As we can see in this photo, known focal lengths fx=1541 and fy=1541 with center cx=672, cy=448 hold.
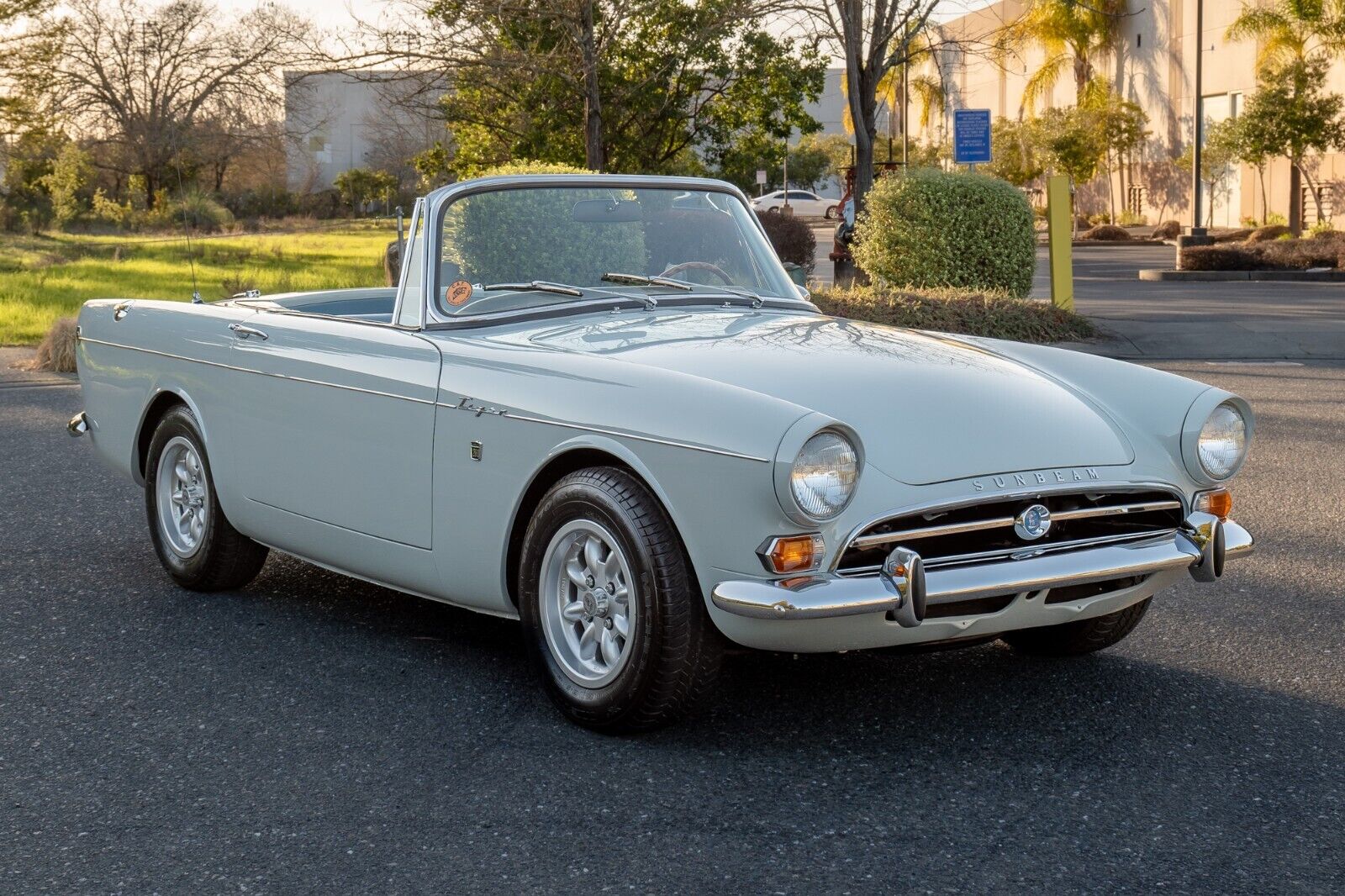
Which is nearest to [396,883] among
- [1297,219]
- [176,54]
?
[1297,219]

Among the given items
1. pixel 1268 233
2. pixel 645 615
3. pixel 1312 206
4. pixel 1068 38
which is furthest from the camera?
pixel 1068 38

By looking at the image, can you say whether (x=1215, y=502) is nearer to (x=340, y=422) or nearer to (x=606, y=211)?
(x=606, y=211)

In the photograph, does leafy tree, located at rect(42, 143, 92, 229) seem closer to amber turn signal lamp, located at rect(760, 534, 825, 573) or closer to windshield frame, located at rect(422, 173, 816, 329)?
windshield frame, located at rect(422, 173, 816, 329)

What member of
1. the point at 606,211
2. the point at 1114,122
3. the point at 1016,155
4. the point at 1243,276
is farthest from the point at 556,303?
the point at 1016,155

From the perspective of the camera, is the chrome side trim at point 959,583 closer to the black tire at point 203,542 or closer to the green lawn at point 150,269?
the black tire at point 203,542

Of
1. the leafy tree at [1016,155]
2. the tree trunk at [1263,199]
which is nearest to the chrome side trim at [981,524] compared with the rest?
the tree trunk at [1263,199]

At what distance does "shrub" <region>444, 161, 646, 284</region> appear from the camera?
491 cm

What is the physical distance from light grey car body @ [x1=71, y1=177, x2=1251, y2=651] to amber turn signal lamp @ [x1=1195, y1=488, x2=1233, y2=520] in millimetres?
45

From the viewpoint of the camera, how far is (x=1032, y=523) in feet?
12.4

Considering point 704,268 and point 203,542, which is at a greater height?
point 704,268

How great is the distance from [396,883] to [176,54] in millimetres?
66364

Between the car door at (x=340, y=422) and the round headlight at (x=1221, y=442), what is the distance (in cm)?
215

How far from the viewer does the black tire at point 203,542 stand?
5461 millimetres

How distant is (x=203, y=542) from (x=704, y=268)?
2041mm
